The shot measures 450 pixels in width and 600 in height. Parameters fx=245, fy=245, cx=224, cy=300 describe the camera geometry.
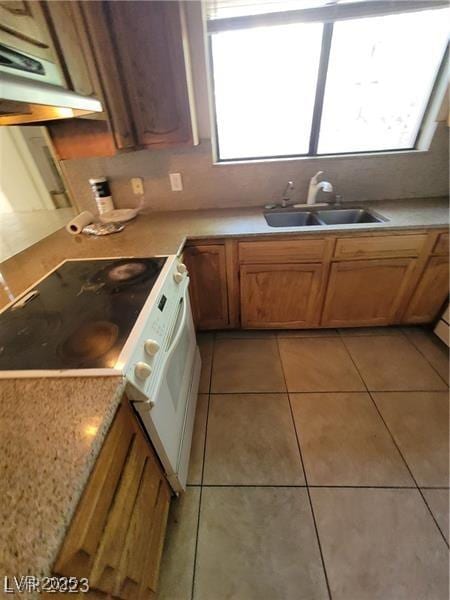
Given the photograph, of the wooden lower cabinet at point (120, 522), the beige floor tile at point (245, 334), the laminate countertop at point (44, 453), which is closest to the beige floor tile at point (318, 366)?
the beige floor tile at point (245, 334)

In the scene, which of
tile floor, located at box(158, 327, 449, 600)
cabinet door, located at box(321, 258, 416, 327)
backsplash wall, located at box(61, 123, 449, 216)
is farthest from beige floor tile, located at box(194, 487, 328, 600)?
backsplash wall, located at box(61, 123, 449, 216)

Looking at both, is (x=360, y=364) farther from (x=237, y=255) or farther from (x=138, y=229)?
(x=138, y=229)

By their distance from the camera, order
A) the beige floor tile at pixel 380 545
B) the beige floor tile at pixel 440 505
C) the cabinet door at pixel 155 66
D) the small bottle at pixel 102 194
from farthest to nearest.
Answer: the small bottle at pixel 102 194 < the cabinet door at pixel 155 66 < the beige floor tile at pixel 440 505 < the beige floor tile at pixel 380 545

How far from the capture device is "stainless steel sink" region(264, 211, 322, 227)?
73.0 inches

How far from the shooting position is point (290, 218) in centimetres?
189

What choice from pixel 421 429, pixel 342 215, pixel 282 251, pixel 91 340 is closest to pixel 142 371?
pixel 91 340

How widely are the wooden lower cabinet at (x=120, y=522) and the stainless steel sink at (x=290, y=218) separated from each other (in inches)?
63.5

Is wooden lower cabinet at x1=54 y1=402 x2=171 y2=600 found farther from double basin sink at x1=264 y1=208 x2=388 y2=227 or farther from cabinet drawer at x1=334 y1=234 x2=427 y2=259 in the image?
double basin sink at x1=264 y1=208 x2=388 y2=227

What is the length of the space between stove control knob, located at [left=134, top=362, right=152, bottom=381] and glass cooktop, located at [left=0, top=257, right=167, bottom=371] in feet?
0.21

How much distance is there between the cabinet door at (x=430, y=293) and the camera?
159cm

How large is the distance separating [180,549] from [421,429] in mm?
1349

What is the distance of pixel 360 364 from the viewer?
5.61 feet

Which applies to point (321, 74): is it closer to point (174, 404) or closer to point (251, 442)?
point (174, 404)

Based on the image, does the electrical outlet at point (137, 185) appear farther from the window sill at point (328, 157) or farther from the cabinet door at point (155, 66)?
the window sill at point (328, 157)
